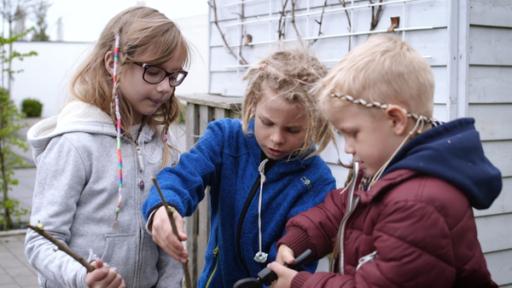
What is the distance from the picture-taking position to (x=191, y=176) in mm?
2291

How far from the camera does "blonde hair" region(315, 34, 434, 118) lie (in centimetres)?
167

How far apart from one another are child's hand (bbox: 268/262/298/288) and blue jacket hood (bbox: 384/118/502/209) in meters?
0.39

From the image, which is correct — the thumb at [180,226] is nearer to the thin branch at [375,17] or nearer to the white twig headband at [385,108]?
the white twig headband at [385,108]

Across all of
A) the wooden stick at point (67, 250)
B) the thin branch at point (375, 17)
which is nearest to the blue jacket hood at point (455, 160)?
the wooden stick at point (67, 250)

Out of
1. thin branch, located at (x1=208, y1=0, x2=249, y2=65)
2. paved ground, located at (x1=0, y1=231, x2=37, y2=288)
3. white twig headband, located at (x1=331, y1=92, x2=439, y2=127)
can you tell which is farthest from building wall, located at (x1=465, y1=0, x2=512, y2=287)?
paved ground, located at (x1=0, y1=231, x2=37, y2=288)

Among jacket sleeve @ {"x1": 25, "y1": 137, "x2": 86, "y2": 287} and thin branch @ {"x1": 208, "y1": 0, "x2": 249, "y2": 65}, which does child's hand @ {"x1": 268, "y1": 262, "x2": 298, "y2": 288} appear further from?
thin branch @ {"x1": 208, "y1": 0, "x2": 249, "y2": 65}

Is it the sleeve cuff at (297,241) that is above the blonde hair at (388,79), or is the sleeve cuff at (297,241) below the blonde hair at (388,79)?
below

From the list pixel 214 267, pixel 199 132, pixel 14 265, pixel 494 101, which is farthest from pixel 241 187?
pixel 14 265

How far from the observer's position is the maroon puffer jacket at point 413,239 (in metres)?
1.50

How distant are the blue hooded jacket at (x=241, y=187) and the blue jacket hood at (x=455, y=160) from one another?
29.2 inches

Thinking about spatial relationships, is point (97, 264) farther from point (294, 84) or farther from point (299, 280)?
point (294, 84)

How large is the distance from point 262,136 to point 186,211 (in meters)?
0.37

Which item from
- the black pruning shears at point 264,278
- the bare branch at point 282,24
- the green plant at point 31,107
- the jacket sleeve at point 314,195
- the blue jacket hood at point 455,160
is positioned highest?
the bare branch at point 282,24

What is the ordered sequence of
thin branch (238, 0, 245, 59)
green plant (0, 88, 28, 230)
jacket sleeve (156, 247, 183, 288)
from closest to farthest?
jacket sleeve (156, 247, 183, 288) → thin branch (238, 0, 245, 59) → green plant (0, 88, 28, 230)
